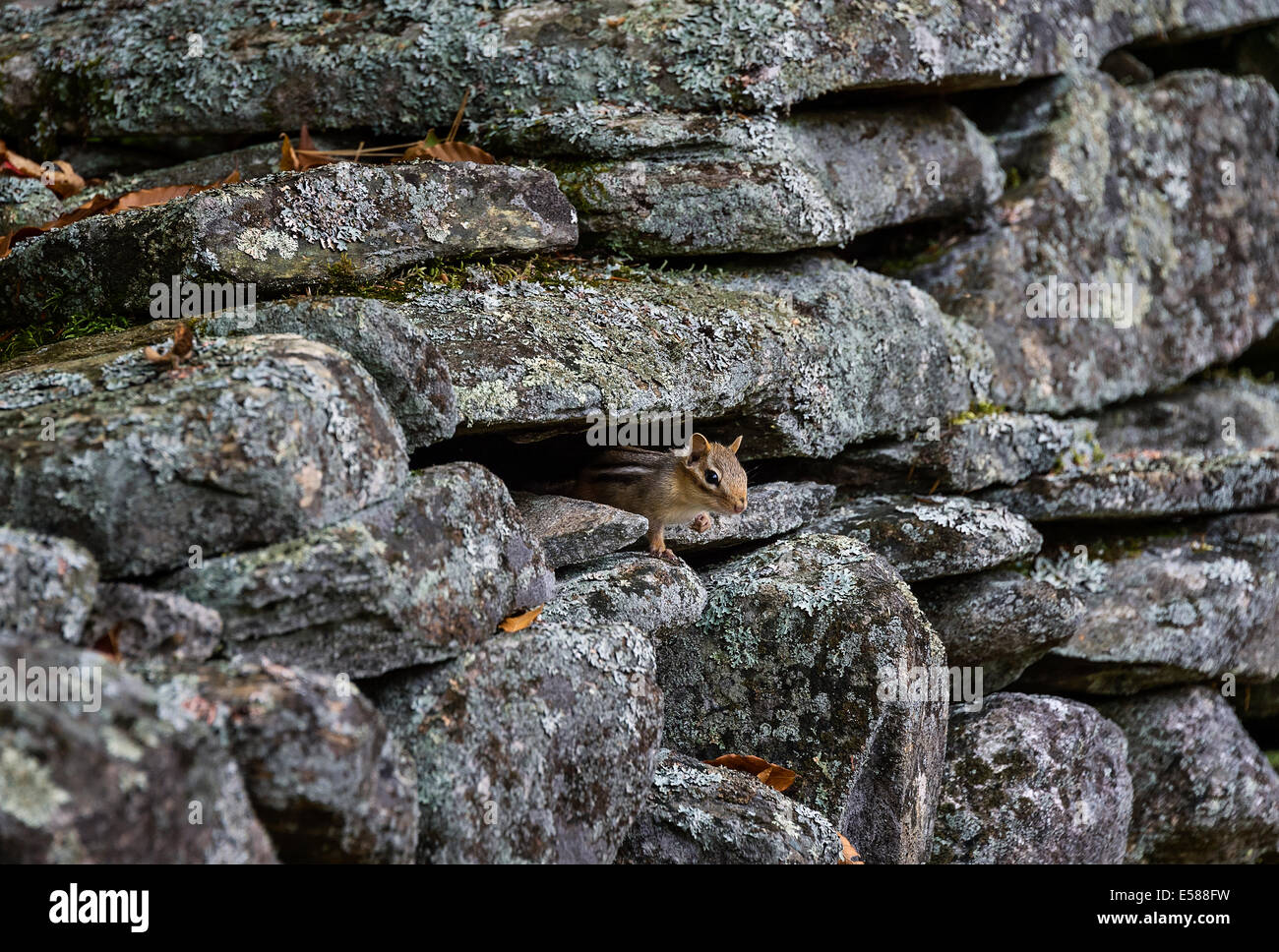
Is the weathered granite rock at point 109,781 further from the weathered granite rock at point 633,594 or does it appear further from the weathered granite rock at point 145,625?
the weathered granite rock at point 633,594

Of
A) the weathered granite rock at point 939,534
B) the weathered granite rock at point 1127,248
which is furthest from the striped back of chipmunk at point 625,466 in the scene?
the weathered granite rock at point 1127,248

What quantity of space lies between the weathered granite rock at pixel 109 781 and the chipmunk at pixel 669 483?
3324 millimetres

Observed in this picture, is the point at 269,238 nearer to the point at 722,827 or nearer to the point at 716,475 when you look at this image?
the point at 716,475

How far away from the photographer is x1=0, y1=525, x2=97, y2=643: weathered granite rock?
11.4 ft

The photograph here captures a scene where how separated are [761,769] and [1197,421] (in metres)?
6.04

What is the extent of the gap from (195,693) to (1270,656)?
8134 millimetres

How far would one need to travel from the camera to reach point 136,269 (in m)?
5.32

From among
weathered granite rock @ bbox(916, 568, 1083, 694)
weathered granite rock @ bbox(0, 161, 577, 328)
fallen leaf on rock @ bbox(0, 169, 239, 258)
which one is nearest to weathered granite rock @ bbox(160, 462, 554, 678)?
weathered granite rock @ bbox(0, 161, 577, 328)

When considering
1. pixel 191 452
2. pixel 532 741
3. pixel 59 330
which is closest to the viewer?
pixel 191 452

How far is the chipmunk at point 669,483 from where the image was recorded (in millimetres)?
6410

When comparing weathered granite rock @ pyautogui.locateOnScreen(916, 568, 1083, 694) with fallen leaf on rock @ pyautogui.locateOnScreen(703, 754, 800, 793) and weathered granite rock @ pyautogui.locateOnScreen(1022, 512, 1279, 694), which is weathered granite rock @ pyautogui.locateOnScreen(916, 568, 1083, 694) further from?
fallen leaf on rock @ pyautogui.locateOnScreen(703, 754, 800, 793)

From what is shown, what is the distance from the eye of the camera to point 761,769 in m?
6.11

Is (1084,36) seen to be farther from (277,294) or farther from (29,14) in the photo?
(29,14)

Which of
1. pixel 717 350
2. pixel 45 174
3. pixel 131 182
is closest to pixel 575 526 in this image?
pixel 717 350
